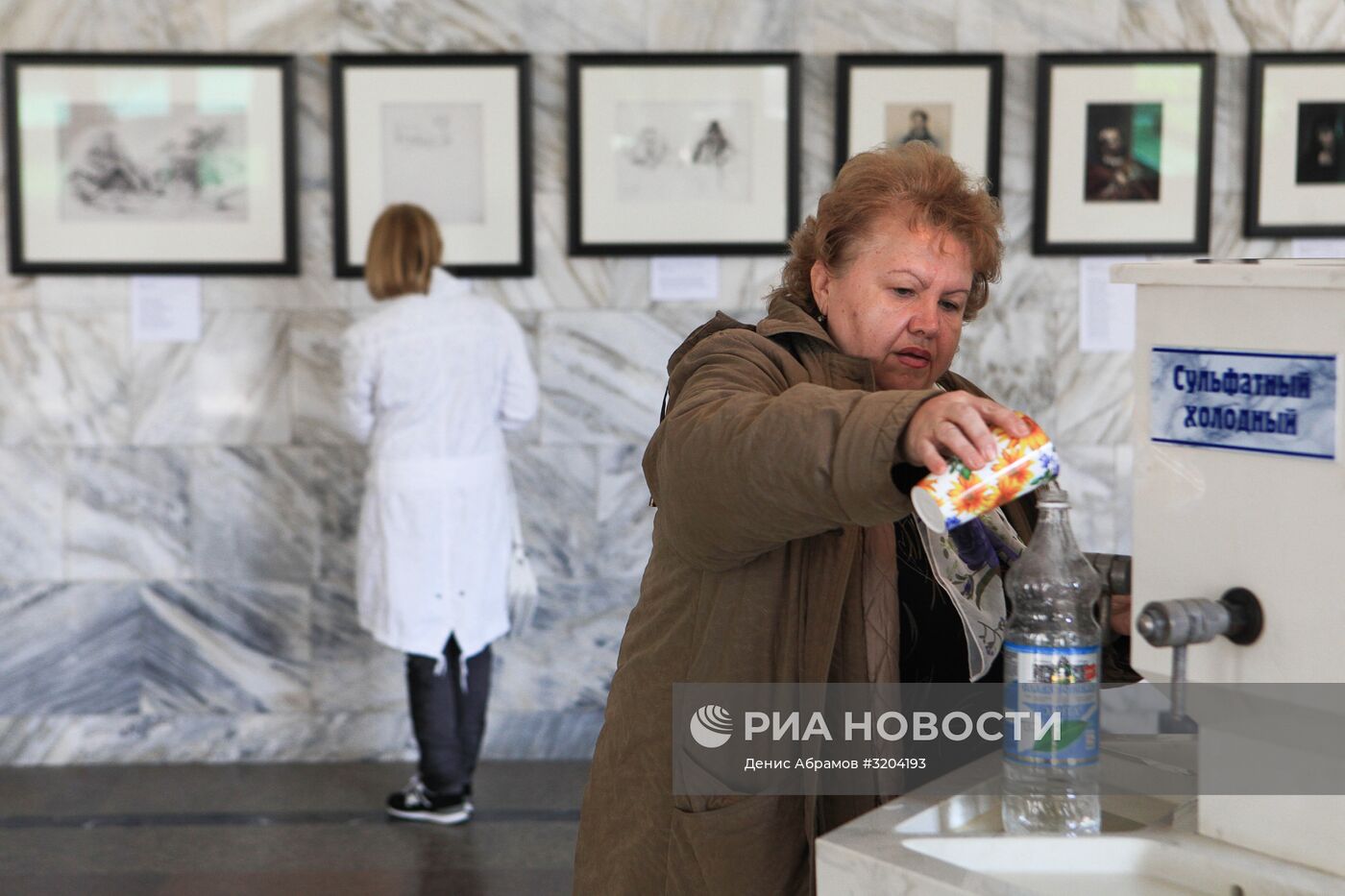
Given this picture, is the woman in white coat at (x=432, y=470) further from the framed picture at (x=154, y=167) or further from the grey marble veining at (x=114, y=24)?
the grey marble veining at (x=114, y=24)

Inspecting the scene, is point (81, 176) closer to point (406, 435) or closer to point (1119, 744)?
point (406, 435)

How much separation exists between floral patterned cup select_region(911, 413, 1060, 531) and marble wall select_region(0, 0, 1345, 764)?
11.8 feet

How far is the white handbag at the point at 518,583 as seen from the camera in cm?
448

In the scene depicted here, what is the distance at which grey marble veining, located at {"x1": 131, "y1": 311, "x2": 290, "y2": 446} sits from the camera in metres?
4.85

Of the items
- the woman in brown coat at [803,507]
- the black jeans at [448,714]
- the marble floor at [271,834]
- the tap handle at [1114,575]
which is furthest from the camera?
the black jeans at [448,714]

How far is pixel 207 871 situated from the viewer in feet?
13.1

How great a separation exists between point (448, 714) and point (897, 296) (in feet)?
9.61

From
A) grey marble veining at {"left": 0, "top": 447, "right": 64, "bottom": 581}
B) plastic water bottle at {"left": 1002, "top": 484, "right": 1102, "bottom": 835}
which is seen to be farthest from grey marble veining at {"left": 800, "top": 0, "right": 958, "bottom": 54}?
plastic water bottle at {"left": 1002, "top": 484, "right": 1102, "bottom": 835}

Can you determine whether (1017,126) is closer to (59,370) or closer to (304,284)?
(304,284)

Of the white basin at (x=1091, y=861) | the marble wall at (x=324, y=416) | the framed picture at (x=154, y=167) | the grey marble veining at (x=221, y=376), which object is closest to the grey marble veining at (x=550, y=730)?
the marble wall at (x=324, y=416)

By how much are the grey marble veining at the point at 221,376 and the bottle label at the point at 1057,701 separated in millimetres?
3860

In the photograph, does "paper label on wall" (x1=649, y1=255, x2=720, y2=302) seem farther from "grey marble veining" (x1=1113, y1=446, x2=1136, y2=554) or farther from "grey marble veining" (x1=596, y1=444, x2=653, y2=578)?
"grey marble veining" (x1=1113, y1=446, x2=1136, y2=554)

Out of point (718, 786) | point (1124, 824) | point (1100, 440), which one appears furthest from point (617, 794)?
point (1100, 440)

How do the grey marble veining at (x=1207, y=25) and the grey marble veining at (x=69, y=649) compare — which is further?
the grey marble veining at (x=69, y=649)
